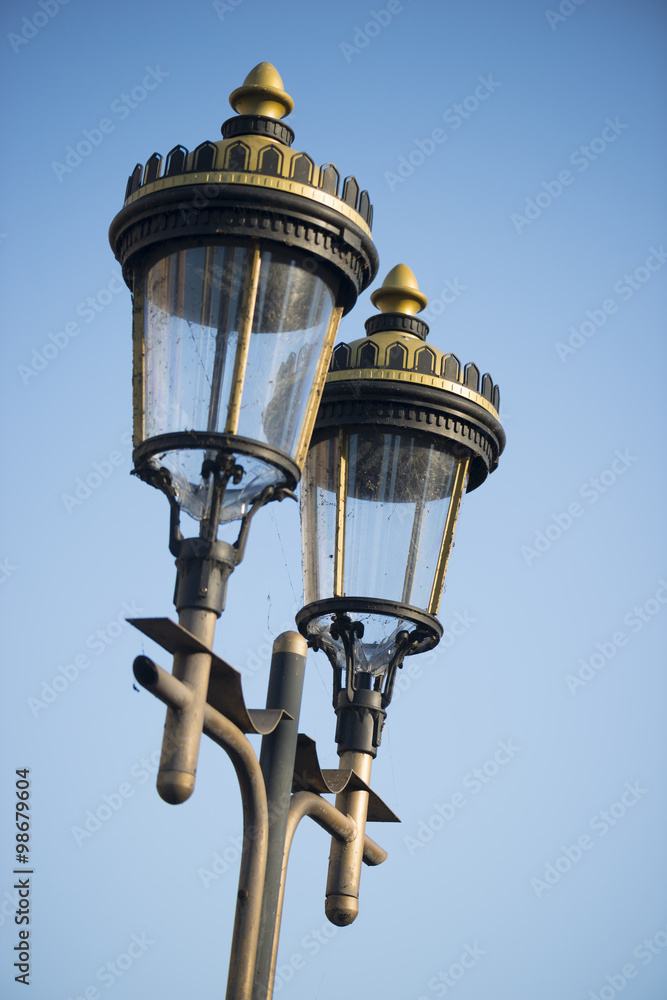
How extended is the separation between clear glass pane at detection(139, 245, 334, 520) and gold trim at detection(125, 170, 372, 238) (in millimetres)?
215

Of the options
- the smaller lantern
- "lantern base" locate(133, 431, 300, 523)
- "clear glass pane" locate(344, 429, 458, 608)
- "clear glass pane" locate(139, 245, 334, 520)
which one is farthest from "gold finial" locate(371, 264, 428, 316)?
"lantern base" locate(133, 431, 300, 523)

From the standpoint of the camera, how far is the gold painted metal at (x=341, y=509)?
18.7 feet

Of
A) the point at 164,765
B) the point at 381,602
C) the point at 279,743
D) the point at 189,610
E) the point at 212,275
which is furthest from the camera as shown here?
the point at 381,602

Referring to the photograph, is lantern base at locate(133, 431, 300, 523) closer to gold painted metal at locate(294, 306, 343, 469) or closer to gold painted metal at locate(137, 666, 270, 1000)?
gold painted metal at locate(294, 306, 343, 469)

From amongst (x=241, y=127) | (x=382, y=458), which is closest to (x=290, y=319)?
(x=241, y=127)

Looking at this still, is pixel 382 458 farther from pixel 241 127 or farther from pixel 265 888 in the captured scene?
pixel 265 888

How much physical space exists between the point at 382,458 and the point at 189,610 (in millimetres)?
1832

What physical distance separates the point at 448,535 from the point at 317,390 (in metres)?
1.34

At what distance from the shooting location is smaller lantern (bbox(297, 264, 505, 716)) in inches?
225

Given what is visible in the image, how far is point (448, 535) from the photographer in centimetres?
591

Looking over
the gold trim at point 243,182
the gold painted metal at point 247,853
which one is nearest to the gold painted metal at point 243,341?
the gold trim at point 243,182

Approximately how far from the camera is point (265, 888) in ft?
15.2

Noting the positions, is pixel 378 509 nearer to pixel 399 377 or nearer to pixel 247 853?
pixel 399 377

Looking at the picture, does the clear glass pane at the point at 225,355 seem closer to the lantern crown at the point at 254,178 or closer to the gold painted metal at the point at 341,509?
the lantern crown at the point at 254,178
